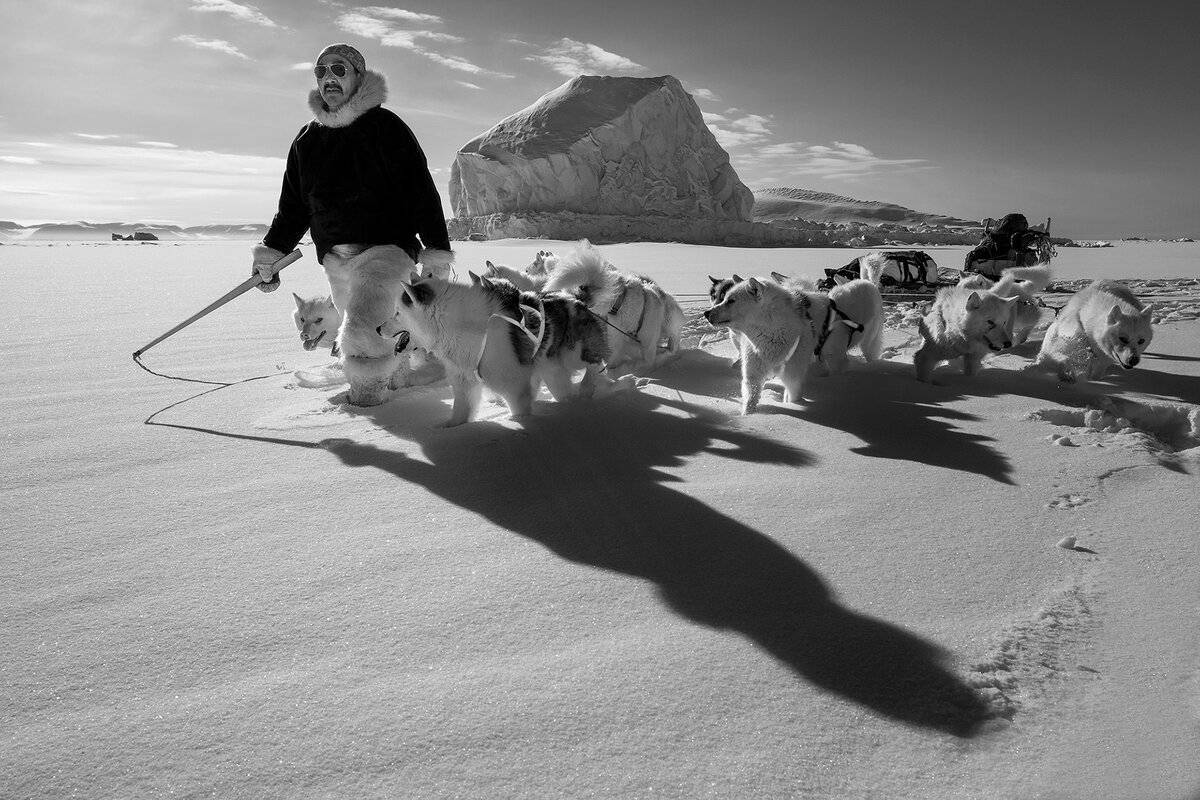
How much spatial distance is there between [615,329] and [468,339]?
113 centimetres

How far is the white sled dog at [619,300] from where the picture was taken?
14.6ft

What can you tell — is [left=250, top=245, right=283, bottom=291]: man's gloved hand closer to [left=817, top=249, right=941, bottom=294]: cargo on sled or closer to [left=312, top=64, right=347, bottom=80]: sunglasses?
[left=312, top=64, right=347, bottom=80]: sunglasses

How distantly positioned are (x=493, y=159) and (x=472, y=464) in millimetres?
27977

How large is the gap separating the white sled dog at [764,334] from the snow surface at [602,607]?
0.60m

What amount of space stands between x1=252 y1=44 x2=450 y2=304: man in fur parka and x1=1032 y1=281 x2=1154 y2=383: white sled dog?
4072mm

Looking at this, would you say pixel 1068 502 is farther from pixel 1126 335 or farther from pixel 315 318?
pixel 315 318

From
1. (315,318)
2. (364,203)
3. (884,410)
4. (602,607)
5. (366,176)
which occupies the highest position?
(366,176)

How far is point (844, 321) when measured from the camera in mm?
4539

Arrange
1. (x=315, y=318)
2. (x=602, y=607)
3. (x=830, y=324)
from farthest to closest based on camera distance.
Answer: (x=315, y=318)
(x=830, y=324)
(x=602, y=607)

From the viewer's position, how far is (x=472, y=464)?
2.77 m

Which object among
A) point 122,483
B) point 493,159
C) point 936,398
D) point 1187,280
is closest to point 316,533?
point 122,483

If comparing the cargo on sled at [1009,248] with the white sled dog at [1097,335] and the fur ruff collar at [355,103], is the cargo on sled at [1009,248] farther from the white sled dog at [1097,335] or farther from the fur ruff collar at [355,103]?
the fur ruff collar at [355,103]

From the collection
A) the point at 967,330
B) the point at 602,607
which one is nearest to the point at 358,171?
the point at 602,607

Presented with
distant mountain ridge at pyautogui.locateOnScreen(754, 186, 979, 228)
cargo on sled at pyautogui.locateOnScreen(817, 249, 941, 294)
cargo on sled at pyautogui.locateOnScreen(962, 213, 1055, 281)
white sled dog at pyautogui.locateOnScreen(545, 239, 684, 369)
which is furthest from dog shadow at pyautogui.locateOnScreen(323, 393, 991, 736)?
distant mountain ridge at pyautogui.locateOnScreen(754, 186, 979, 228)
